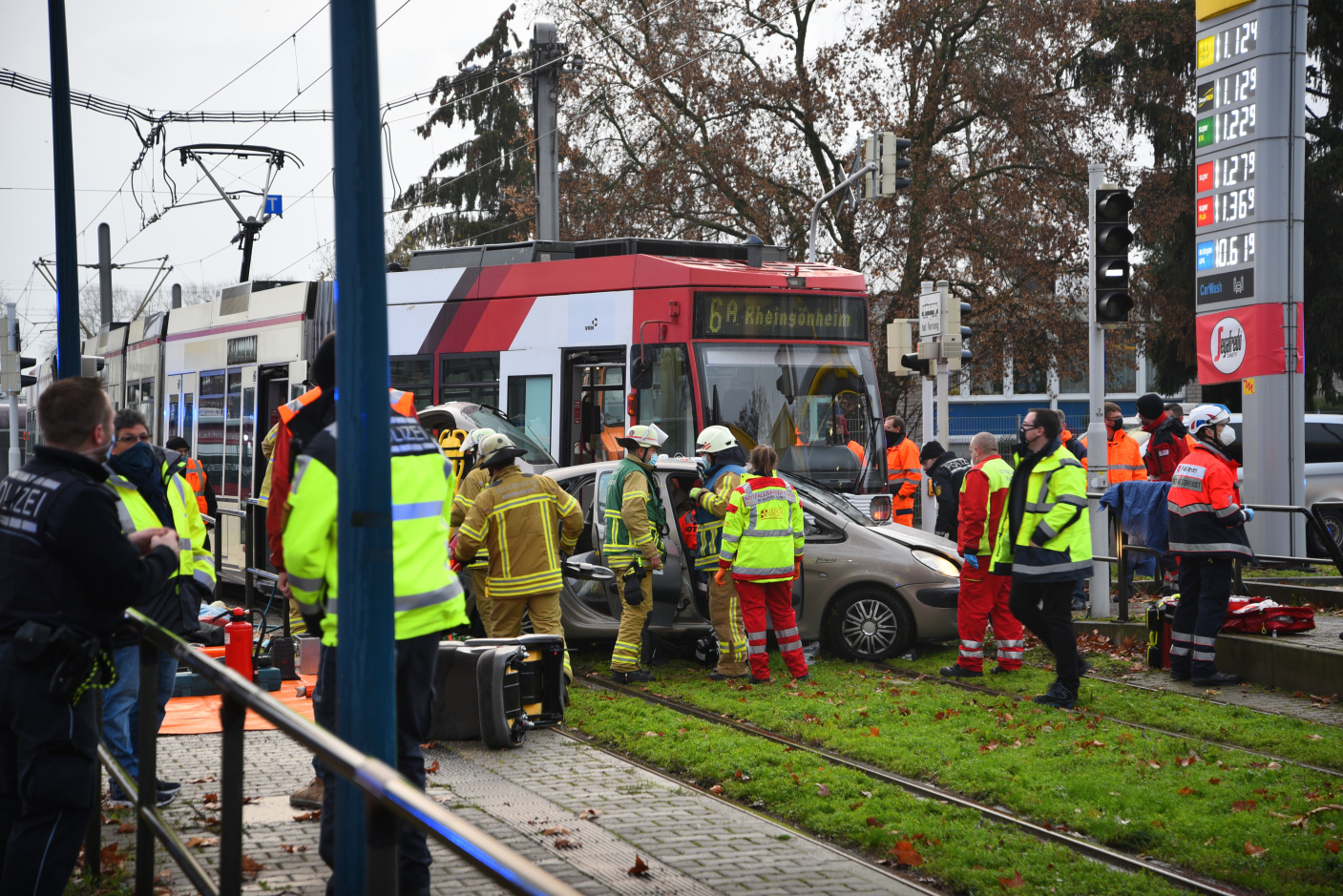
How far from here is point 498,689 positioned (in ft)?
25.0

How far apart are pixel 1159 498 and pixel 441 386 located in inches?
329

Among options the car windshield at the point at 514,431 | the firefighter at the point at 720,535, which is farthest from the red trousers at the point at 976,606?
the car windshield at the point at 514,431

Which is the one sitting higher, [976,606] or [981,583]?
[981,583]

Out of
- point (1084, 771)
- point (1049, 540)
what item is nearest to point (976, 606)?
point (1049, 540)

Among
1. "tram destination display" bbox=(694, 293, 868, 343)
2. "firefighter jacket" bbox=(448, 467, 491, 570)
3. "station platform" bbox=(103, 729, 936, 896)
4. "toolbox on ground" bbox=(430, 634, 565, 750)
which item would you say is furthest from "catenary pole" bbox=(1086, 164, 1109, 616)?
"station platform" bbox=(103, 729, 936, 896)

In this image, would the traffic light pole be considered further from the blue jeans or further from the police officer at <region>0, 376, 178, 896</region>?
the police officer at <region>0, 376, 178, 896</region>

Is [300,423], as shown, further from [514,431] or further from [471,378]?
[471,378]

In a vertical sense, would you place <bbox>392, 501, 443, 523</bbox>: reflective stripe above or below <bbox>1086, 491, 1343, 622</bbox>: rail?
above

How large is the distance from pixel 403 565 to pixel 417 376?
12.4 meters

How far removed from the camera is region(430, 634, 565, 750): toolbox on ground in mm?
7586

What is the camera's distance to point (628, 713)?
8531 mm

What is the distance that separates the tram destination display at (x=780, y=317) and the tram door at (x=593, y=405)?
1017 millimetres

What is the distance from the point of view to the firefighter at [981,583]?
32.4ft

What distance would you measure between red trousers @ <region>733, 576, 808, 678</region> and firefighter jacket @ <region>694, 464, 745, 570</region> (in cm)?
40
